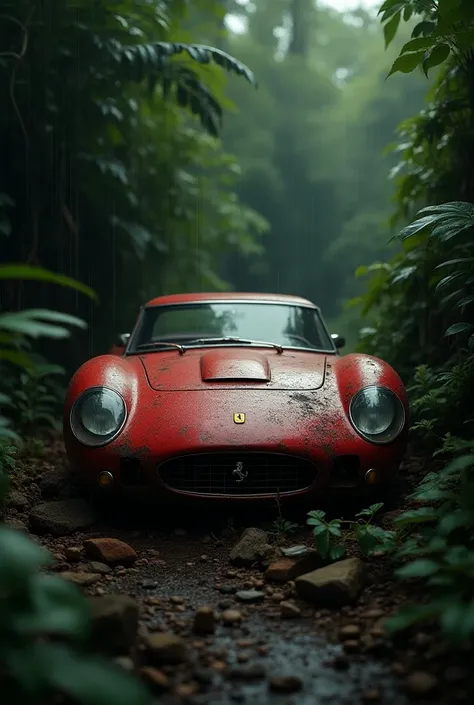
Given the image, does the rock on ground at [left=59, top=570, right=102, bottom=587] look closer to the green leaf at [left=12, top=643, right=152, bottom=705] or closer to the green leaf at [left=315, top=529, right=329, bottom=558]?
the green leaf at [left=315, top=529, right=329, bottom=558]

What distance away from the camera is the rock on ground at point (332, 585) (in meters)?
2.60

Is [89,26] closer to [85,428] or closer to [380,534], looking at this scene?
[85,428]

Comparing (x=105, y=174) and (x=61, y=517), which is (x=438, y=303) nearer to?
(x=61, y=517)

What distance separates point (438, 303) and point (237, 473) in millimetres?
2415

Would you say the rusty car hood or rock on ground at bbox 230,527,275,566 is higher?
the rusty car hood

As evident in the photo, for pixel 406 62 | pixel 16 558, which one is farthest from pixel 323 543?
pixel 406 62

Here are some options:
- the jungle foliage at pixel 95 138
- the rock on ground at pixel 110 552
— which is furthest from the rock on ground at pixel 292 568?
the jungle foliage at pixel 95 138

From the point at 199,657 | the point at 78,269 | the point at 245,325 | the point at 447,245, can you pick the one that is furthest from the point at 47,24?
the point at 199,657

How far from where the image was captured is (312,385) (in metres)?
3.88

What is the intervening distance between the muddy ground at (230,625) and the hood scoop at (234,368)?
67 cm

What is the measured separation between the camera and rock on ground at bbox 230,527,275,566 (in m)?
3.14

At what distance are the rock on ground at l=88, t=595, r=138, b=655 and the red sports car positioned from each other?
4.11 feet

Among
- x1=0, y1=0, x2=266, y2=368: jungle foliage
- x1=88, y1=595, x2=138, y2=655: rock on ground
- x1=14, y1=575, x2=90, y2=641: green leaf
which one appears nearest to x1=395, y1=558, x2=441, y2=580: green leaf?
x1=88, y1=595, x2=138, y2=655: rock on ground

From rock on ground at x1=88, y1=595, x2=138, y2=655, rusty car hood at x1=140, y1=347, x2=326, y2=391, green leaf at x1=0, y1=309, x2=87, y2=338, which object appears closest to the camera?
green leaf at x1=0, y1=309, x2=87, y2=338
